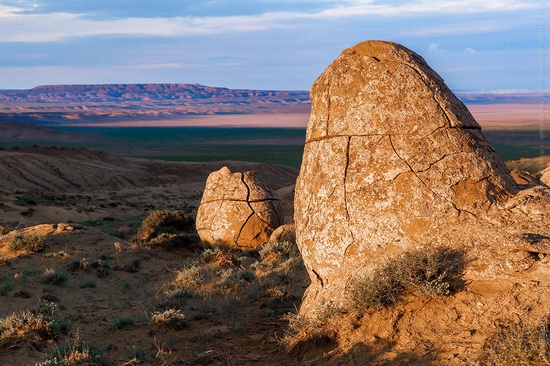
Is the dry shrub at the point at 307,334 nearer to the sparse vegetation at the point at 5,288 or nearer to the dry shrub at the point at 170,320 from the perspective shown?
the dry shrub at the point at 170,320

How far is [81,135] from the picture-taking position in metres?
115

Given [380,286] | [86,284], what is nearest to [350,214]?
[380,286]

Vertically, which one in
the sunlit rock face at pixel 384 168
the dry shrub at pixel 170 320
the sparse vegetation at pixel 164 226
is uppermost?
the sunlit rock face at pixel 384 168

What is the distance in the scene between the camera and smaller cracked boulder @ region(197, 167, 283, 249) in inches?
527

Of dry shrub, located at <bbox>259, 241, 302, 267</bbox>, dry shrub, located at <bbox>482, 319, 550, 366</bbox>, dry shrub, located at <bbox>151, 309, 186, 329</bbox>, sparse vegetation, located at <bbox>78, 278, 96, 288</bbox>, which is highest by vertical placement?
dry shrub, located at <bbox>482, 319, 550, 366</bbox>

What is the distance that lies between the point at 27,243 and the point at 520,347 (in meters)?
11.1

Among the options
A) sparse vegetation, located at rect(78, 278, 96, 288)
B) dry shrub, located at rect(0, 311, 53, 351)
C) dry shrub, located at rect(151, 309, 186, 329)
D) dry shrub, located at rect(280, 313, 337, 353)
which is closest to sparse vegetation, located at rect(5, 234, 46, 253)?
sparse vegetation, located at rect(78, 278, 96, 288)

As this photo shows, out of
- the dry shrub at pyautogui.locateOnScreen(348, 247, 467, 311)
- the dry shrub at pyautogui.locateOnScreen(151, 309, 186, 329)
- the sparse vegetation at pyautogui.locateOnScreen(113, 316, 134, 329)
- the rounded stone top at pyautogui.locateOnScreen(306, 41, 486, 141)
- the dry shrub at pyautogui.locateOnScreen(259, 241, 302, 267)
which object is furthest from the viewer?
the dry shrub at pyautogui.locateOnScreen(259, 241, 302, 267)

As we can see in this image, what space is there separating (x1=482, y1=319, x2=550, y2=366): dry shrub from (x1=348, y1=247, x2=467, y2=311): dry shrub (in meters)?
0.77

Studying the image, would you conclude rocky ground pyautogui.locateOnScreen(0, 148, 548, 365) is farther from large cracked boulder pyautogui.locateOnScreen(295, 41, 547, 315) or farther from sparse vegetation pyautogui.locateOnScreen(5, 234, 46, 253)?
large cracked boulder pyautogui.locateOnScreen(295, 41, 547, 315)

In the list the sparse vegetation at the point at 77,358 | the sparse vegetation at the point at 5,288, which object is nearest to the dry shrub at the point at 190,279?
the sparse vegetation at the point at 5,288

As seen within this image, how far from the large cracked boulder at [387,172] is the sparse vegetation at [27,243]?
8178 millimetres

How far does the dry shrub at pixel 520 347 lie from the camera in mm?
4148

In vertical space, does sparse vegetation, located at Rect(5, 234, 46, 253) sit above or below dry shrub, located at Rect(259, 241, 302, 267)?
below
